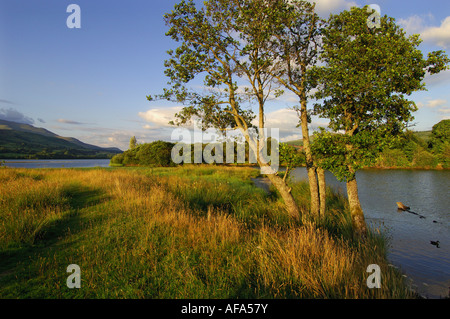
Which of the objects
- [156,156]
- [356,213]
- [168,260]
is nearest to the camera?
[168,260]

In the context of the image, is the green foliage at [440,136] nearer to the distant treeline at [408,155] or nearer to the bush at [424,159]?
the distant treeline at [408,155]

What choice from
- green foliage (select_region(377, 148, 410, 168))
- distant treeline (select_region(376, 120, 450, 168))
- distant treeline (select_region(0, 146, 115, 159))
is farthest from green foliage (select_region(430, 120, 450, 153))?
distant treeline (select_region(0, 146, 115, 159))

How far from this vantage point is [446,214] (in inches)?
536

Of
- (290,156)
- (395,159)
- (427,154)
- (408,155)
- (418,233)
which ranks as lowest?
Answer: (418,233)

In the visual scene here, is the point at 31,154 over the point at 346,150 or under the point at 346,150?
over

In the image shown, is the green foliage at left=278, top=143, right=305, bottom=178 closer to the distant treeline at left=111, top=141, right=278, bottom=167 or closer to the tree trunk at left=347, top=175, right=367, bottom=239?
the tree trunk at left=347, top=175, right=367, bottom=239

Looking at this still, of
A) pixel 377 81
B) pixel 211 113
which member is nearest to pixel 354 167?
pixel 377 81

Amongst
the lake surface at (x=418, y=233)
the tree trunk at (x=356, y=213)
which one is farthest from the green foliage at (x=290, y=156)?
the lake surface at (x=418, y=233)

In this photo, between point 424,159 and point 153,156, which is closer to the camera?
point 424,159

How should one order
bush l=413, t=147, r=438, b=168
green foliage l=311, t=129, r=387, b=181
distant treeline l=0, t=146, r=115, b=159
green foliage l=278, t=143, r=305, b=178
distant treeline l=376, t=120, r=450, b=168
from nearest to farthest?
1. green foliage l=311, t=129, r=387, b=181
2. green foliage l=278, t=143, r=305, b=178
3. distant treeline l=376, t=120, r=450, b=168
4. bush l=413, t=147, r=438, b=168
5. distant treeline l=0, t=146, r=115, b=159

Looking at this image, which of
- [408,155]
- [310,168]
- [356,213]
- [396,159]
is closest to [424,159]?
[408,155]

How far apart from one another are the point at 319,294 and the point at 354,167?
5452 mm

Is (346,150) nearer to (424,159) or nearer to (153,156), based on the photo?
(153,156)
